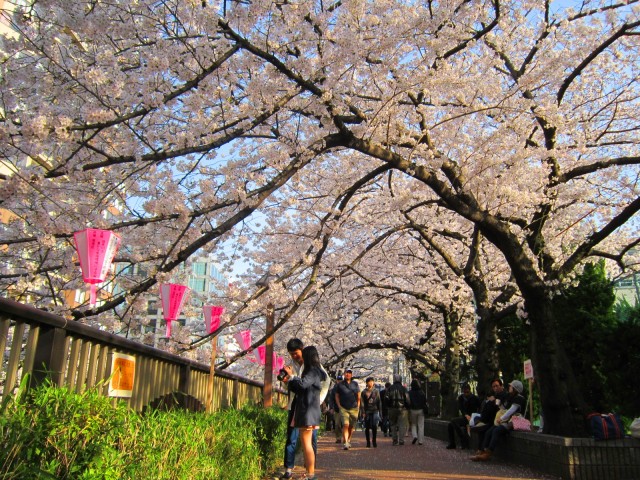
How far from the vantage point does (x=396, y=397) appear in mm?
13500

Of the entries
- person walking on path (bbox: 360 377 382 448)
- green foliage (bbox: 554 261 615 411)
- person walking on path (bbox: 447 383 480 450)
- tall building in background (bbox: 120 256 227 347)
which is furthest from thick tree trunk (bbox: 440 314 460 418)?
tall building in background (bbox: 120 256 227 347)

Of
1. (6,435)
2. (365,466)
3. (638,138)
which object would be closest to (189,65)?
(6,435)

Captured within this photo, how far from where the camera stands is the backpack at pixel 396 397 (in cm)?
1334

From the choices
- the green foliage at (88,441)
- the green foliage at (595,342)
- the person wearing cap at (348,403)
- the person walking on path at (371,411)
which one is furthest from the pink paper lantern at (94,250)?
the green foliage at (595,342)

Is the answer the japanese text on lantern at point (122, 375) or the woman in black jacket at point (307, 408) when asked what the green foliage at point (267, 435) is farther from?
the japanese text on lantern at point (122, 375)

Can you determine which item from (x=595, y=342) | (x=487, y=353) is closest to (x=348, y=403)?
(x=487, y=353)

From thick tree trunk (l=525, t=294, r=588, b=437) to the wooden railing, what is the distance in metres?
5.21

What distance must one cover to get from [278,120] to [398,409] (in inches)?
317

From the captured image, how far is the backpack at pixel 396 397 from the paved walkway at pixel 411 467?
2.28 meters

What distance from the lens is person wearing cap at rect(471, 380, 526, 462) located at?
9242 mm

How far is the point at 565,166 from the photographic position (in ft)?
41.1

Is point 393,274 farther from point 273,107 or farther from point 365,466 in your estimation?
point 273,107

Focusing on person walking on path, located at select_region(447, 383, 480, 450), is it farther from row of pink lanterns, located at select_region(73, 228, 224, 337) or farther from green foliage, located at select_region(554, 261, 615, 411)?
row of pink lanterns, located at select_region(73, 228, 224, 337)

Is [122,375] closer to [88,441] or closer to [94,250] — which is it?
[88,441]
